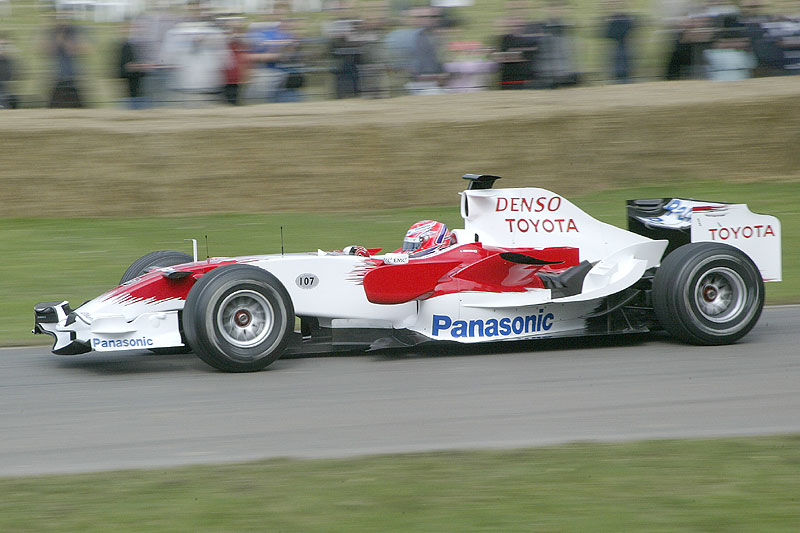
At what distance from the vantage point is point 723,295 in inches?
289

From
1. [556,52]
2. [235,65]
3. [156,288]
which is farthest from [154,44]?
[156,288]

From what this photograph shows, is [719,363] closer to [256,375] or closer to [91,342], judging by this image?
[256,375]

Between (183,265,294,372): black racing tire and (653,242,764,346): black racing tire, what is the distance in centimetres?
264

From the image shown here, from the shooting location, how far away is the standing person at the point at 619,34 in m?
14.1

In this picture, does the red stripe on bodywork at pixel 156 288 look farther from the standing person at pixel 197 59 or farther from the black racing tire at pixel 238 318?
the standing person at pixel 197 59

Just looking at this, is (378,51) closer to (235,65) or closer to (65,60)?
(235,65)

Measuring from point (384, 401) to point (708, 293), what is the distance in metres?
2.76

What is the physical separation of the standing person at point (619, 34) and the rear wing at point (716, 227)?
22.6ft

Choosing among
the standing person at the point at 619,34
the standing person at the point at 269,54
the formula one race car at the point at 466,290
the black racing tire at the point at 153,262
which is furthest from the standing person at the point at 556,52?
the black racing tire at the point at 153,262

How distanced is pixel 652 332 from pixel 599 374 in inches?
65.2

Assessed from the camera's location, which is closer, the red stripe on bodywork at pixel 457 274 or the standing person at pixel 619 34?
the red stripe on bodywork at pixel 457 274

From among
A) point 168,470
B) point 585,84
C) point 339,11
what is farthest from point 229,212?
point 168,470

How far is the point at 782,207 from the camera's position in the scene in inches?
519

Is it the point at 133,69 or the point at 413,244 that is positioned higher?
the point at 133,69
